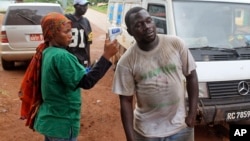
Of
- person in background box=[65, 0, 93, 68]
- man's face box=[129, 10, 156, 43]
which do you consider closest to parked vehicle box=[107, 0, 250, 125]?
person in background box=[65, 0, 93, 68]

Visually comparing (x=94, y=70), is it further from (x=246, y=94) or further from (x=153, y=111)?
(x=246, y=94)

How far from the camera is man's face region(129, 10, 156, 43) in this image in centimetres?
236

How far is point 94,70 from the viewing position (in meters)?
2.37

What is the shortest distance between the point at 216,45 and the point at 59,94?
262 cm

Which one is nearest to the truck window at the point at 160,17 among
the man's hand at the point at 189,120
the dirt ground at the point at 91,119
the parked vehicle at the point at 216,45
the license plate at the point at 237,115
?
the parked vehicle at the point at 216,45

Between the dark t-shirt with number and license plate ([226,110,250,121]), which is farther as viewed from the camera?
the dark t-shirt with number

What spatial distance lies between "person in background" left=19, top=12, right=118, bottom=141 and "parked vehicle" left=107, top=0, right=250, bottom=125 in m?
1.80

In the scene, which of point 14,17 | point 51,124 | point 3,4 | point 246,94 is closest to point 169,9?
point 246,94

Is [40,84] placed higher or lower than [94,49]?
higher

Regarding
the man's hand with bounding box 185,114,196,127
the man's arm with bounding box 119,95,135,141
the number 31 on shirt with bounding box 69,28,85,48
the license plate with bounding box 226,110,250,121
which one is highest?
the number 31 on shirt with bounding box 69,28,85,48

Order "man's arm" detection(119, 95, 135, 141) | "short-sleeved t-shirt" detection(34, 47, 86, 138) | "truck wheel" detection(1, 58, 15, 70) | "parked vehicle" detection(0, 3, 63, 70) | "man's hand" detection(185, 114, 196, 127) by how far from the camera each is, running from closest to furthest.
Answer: "short-sleeved t-shirt" detection(34, 47, 86, 138) → "man's arm" detection(119, 95, 135, 141) → "man's hand" detection(185, 114, 196, 127) → "parked vehicle" detection(0, 3, 63, 70) → "truck wheel" detection(1, 58, 15, 70)

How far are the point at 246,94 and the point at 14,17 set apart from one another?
238 inches

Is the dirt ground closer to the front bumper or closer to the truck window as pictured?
the front bumper

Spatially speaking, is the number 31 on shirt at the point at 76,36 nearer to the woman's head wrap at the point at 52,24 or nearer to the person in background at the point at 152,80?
the woman's head wrap at the point at 52,24
